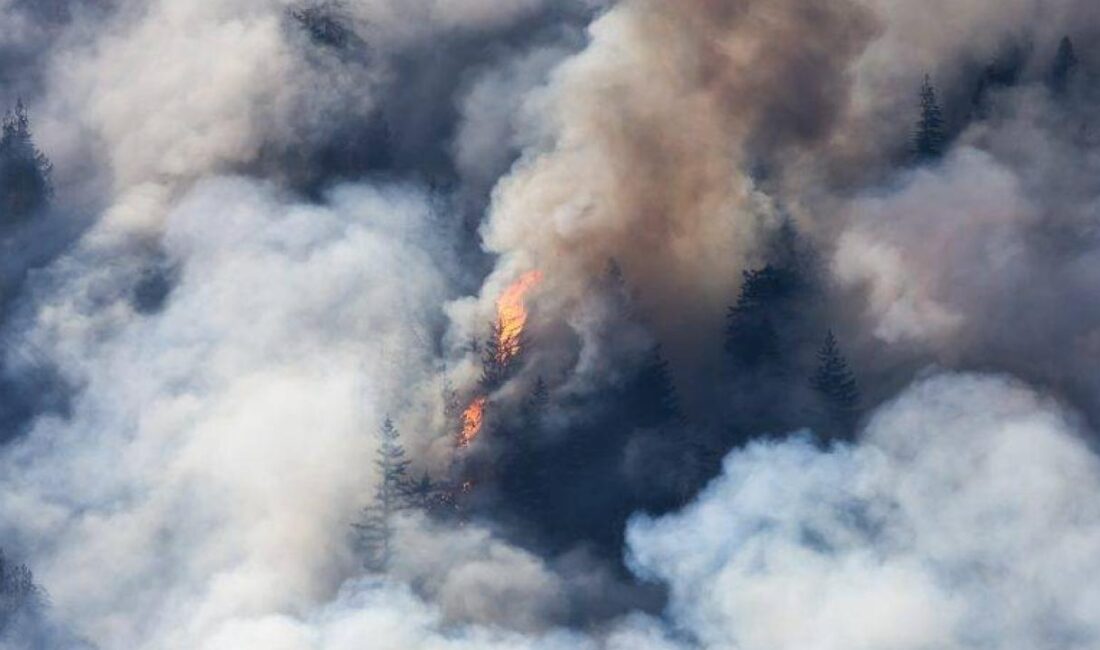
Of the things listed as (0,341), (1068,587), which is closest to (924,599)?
(1068,587)

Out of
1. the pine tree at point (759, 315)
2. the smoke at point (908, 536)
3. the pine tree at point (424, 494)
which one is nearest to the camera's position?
the smoke at point (908, 536)

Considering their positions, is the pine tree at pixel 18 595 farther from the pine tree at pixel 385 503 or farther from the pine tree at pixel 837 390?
the pine tree at pixel 837 390

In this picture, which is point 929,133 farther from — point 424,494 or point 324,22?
point 324,22

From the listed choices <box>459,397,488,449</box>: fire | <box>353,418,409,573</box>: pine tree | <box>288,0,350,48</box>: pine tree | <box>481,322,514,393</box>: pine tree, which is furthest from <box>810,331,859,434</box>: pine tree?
<box>288,0,350,48</box>: pine tree

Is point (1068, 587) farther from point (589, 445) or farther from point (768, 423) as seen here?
point (589, 445)

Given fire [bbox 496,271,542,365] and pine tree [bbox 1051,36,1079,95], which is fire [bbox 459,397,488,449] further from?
pine tree [bbox 1051,36,1079,95]

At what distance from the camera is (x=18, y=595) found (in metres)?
95.3

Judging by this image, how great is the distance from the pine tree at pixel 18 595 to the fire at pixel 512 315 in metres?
24.1

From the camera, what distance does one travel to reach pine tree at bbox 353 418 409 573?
94.2 metres

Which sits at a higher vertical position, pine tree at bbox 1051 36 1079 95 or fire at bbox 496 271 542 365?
pine tree at bbox 1051 36 1079 95

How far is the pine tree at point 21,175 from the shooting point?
11469cm

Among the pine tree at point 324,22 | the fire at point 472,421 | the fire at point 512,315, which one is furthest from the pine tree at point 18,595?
the pine tree at point 324,22

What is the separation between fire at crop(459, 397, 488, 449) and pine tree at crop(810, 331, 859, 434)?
15.8 meters

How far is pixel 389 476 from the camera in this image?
9631 centimetres
